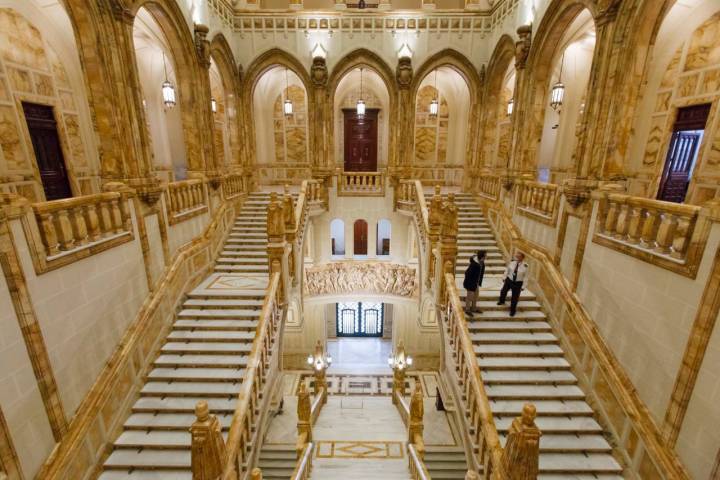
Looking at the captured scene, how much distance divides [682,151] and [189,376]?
10974 millimetres

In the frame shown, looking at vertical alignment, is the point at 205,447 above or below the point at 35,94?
below

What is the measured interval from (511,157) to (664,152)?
3.33 metres

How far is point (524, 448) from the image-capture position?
369cm

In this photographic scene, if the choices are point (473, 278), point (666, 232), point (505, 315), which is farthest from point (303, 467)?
point (666, 232)

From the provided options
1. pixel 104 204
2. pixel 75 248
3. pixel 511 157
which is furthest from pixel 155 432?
pixel 511 157

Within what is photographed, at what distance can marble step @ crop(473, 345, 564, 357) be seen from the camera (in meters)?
6.70

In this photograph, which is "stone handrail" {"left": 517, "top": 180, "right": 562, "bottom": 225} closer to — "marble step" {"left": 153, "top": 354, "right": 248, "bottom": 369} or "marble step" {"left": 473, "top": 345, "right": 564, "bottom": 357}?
"marble step" {"left": 473, "top": 345, "right": 564, "bottom": 357}

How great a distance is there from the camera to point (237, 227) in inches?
423

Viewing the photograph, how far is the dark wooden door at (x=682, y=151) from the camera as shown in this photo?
6.70 m

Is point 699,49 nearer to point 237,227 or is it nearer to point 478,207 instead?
point 478,207

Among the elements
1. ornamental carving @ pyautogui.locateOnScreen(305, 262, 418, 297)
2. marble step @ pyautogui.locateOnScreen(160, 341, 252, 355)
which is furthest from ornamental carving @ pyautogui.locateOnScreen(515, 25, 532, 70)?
marble step @ pyautogui.locateOnScreen(160, 341, 252, 355)

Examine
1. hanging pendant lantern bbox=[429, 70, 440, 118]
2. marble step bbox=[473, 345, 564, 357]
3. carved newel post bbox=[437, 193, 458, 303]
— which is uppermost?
hanging pendant lantern bbox=[429, 70, 440, 118]

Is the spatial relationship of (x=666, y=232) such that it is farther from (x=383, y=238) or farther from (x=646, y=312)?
(x=383, y=238)

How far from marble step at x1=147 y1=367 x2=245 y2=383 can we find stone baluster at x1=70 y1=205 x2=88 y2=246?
9.33 ft
